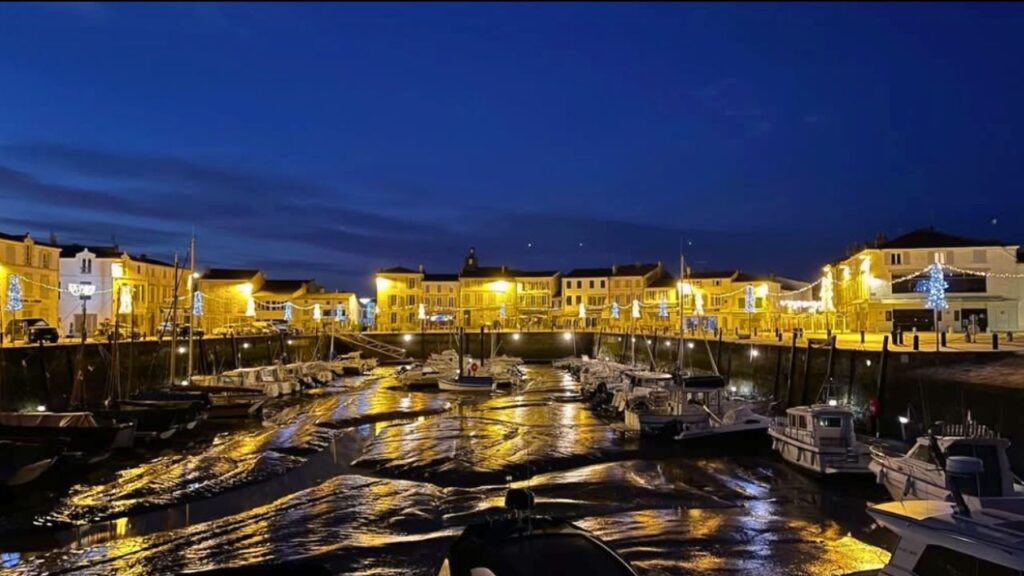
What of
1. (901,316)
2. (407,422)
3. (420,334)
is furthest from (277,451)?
(420,334)

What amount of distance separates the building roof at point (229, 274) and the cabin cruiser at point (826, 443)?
99407 millimetres

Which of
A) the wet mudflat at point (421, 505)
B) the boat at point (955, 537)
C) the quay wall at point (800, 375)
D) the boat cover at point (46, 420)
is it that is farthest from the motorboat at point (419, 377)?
the boat at point (955, 537)

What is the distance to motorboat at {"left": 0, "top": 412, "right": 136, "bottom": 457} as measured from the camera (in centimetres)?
2627

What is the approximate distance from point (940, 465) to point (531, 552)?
10.5 m

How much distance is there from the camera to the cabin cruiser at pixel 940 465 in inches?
639

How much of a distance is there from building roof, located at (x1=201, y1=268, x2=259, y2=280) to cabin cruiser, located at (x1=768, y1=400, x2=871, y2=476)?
9941 cm

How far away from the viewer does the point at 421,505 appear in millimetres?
21188

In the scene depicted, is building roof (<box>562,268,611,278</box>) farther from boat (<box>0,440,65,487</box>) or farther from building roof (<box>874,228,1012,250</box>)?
boat (<box>0,440,65,487</box>)

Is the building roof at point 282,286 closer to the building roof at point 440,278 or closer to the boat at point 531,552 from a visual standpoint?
the building roof at point 440,278

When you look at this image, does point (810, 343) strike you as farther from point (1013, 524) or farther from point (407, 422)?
point (1013, 524)

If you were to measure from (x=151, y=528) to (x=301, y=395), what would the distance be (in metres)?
38.1

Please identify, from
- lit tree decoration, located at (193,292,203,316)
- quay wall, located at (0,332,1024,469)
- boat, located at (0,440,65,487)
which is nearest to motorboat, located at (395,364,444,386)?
quay wall, located at (0,332,1024,469)

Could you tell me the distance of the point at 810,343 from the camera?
38219 mm

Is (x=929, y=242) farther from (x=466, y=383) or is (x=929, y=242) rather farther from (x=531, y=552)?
(x=531, y=552)
